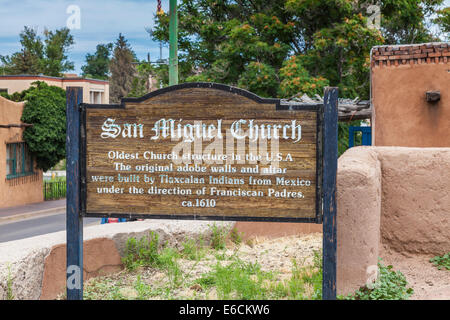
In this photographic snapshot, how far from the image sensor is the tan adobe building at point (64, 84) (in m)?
34.1

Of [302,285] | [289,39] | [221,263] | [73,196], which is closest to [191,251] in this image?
[221,263]

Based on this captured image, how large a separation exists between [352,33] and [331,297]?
A: 14323mm

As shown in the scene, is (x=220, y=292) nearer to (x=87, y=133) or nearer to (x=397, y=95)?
(x=87, y=133)

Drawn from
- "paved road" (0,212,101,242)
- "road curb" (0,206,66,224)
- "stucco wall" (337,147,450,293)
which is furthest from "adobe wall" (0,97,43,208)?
"stucco wall" (337,147,450,293)

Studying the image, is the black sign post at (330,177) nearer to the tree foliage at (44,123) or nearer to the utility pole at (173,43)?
the utility pole at (173,43)

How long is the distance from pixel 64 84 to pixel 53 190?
11.8 metres

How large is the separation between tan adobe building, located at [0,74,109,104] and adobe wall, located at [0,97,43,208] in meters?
6.28

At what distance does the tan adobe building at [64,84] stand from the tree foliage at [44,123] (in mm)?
4422

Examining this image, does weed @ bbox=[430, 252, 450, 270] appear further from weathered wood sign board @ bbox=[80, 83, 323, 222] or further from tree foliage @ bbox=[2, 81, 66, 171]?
tree foliage @ bbox=[2, 81, 66, 171]

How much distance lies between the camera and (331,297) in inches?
177

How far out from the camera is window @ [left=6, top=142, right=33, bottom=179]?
23562mm

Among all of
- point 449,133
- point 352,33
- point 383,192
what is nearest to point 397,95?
point 449,133

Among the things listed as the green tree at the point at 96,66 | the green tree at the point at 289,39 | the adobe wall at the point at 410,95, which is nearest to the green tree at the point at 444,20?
the green tree at the point at 289,39

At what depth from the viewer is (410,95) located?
36.6 ft
